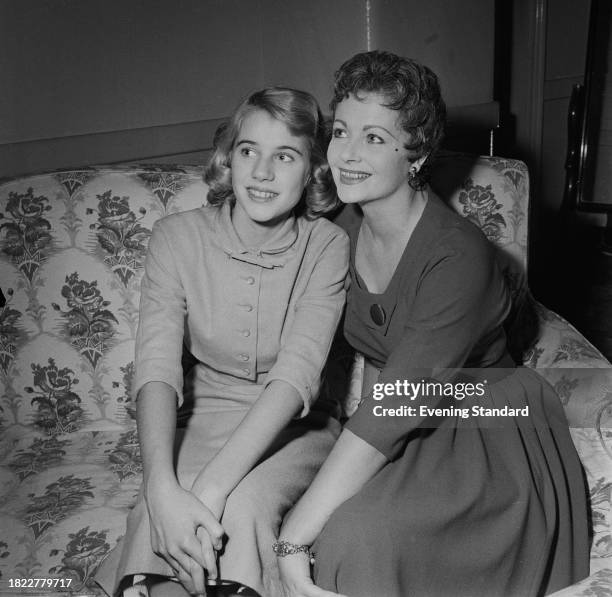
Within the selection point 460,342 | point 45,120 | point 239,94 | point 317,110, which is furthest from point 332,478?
point 239,94

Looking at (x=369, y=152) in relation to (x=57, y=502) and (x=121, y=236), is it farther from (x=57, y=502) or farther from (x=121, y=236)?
(x=57, y=502)

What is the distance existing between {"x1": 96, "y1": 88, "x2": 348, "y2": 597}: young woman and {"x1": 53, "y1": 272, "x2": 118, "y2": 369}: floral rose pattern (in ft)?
0.80

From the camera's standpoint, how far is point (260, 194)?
1.42m

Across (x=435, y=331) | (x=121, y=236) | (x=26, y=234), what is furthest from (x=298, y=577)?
(x=26, y=234)

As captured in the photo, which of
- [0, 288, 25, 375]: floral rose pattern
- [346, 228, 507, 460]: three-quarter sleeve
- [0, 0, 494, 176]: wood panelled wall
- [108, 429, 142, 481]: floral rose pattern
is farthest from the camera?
[0, 0, 494, 176]: wood panelled wall

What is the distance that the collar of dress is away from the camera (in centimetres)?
148

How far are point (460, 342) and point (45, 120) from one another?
1.44 metres

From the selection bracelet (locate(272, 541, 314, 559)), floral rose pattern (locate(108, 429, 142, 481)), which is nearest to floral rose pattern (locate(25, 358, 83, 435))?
floral rose pattern (locate(108, 429, 142, 481))

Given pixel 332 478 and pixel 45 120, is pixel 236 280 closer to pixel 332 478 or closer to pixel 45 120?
pixel 332 478

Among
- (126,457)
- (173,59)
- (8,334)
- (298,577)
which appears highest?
(173,59)

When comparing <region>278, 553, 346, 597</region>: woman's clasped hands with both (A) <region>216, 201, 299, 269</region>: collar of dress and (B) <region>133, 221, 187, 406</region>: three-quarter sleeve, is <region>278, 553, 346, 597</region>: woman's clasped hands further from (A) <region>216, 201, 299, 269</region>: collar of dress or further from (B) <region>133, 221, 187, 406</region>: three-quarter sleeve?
(A) <region>216, 201, 299, 269</region>: collar of dress

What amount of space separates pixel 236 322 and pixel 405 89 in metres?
0.53

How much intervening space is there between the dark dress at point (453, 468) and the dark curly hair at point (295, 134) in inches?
8.4

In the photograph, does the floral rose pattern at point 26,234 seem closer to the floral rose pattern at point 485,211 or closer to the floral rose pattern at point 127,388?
the floral rose pattern at point 127,388
